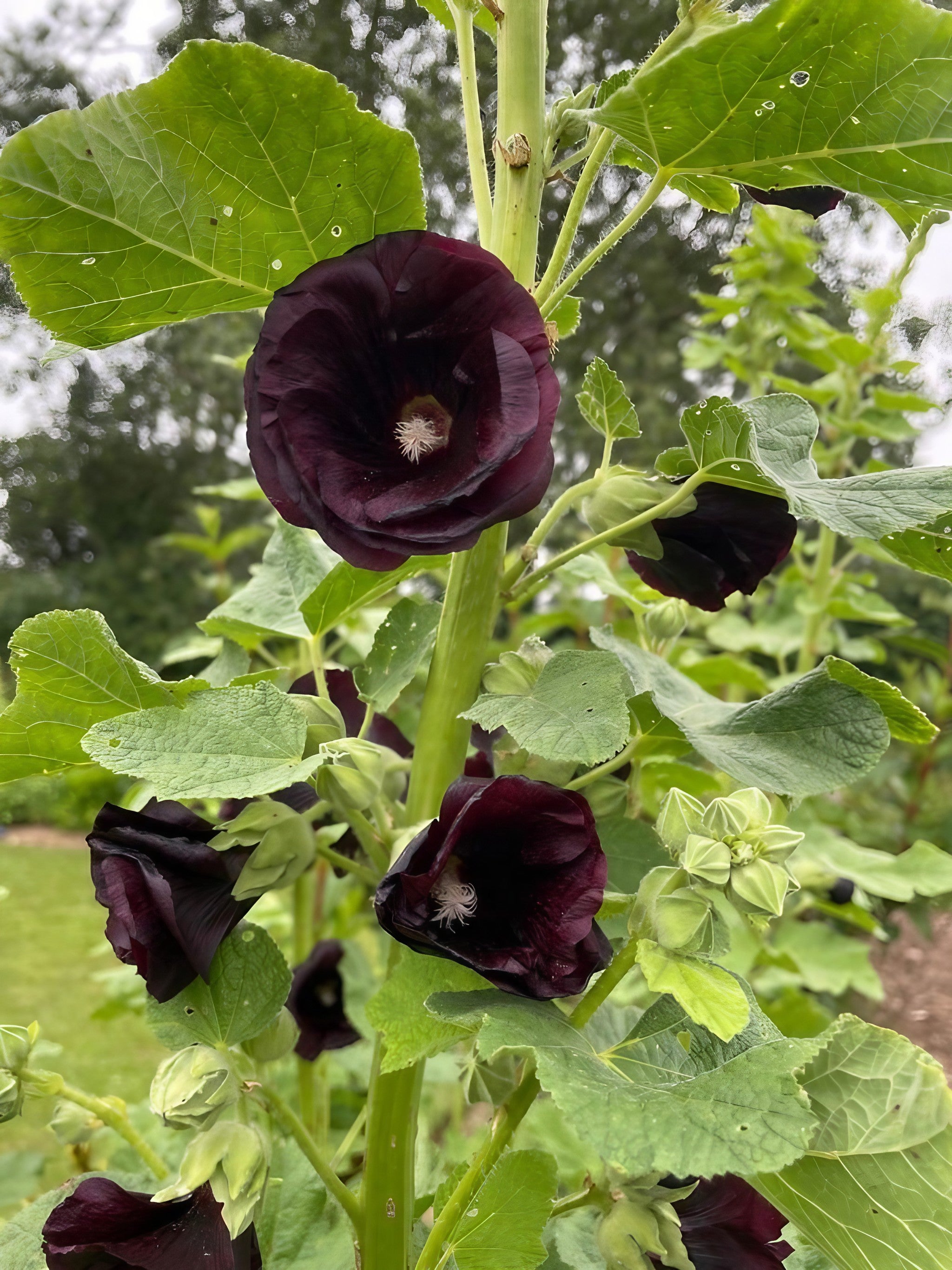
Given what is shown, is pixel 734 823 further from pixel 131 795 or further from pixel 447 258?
pixel 131 795

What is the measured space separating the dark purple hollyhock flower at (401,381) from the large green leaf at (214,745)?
9cm

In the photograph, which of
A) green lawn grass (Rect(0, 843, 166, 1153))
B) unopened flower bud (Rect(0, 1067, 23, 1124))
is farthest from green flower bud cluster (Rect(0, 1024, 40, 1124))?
green lawn grass (Rect(0, 843, 166, 1153))

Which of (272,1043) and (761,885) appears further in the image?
(272,1043)

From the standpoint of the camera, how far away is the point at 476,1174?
46 centimetres

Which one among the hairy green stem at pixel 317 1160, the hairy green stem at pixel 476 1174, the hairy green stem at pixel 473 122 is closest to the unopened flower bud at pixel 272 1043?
the hairy green stem at pixel 317 1160

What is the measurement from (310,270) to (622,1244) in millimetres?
498

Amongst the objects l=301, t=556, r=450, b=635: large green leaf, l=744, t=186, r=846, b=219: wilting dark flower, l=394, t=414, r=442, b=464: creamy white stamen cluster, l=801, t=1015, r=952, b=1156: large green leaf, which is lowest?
l=801, t=1015, r=952, b=1156: large green leaf

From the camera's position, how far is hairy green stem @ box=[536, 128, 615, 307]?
1.64 feet

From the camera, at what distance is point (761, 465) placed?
0.44 metres

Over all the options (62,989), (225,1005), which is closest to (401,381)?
(225,1005)

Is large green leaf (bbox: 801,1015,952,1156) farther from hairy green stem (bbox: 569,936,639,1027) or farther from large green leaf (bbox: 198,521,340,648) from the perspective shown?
large green leaf (bbox: 198,521,340,648)

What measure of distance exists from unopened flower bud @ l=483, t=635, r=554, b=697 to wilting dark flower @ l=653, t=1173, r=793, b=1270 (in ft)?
0.92

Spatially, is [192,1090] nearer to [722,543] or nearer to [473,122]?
[722,543]

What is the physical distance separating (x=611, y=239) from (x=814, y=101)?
13cm
